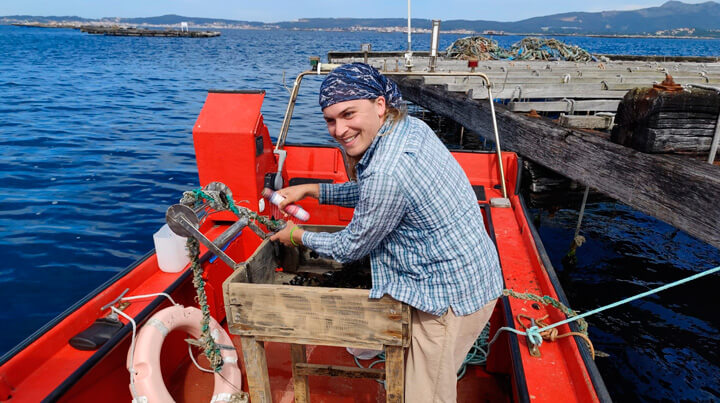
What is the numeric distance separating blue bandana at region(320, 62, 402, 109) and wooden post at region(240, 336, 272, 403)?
44.4 inches

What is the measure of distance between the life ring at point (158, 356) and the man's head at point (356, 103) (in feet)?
5.38

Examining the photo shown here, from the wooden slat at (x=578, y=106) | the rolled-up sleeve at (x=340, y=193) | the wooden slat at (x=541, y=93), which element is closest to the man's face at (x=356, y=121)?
the rolled-up sleeve at (x=340, y=193)

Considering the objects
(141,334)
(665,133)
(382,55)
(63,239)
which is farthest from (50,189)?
(382,55)

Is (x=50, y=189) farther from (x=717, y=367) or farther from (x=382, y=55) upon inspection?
(x=382, y=55)

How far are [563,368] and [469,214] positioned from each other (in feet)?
3.78

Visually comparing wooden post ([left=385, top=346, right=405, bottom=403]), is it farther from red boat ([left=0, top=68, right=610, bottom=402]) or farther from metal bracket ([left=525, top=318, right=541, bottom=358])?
metal bracket ([left=525, top=318, right=541, bottom=358])

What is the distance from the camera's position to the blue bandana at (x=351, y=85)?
5.25 feet

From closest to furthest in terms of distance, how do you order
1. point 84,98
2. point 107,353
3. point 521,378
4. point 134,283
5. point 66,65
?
point 521,378 < point 107,353 < point 134,283 < point 84,98 < point 66,65

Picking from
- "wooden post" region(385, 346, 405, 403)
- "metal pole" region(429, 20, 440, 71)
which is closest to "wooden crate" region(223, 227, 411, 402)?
"wooden post" region(385, 346, 405, 403)

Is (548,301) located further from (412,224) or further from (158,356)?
(158,356)

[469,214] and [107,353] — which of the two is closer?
[469,214]

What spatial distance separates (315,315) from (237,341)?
2025 mm

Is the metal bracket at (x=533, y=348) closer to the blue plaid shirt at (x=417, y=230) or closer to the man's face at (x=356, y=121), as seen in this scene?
the blue plaid shirt at (x=417, y=230)

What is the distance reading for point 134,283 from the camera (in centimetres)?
290
